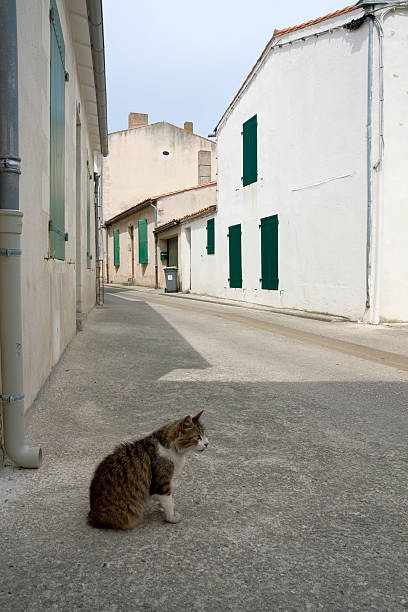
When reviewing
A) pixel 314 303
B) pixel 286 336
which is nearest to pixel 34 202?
pixel 286 336

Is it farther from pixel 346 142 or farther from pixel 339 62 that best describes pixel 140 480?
pixel 339 62

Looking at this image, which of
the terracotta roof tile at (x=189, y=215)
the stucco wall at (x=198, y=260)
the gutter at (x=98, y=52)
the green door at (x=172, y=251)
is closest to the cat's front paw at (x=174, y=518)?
the gutter at (x=98, y=52)

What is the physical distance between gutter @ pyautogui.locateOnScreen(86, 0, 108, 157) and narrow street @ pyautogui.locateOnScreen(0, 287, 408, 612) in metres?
4.43

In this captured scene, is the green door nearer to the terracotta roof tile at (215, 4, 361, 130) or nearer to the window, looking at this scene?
the window

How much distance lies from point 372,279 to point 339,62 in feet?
15.0

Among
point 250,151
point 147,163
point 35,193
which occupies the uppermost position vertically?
point 147,163

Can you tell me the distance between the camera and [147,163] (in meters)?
30.8

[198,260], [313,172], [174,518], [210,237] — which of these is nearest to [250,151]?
[313,172]

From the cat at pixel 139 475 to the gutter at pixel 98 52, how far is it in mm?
6152

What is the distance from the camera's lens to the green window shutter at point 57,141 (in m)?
5.25

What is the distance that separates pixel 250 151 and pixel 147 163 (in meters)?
15.9

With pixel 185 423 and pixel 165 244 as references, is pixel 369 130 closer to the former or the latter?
pixel 185 423

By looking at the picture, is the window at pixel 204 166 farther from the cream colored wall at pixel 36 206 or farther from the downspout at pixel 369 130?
the cream colored wall at pixel 36 206

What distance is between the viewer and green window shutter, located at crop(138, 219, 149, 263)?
87.0ft
